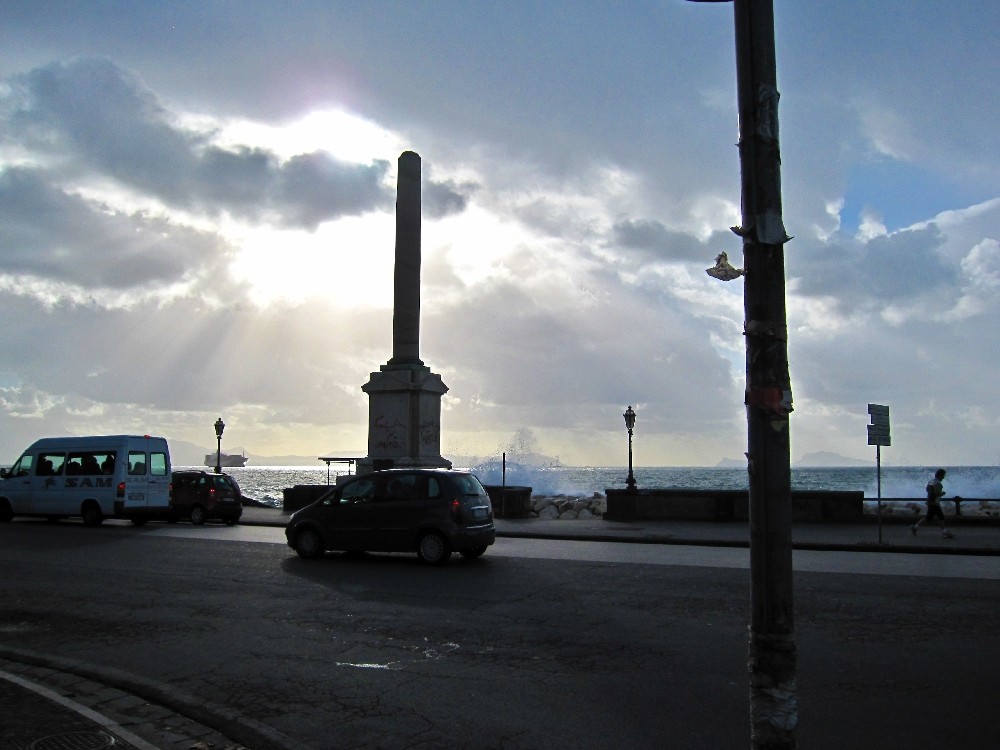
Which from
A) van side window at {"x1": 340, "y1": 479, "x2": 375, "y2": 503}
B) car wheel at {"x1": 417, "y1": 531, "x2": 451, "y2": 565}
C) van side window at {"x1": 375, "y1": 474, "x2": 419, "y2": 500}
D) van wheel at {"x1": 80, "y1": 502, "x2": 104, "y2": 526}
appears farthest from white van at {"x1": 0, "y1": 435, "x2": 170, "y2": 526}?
→ car wheel at {"x1": 417, "y1": 531, "x2": 451, "y2": 565}

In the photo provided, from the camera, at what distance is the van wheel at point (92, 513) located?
26.7 meters

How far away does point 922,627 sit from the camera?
32.9 feet

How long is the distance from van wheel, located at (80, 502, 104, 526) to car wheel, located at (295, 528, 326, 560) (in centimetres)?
1227

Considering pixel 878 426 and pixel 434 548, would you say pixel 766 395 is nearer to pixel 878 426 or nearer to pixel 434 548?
pixel 434 548

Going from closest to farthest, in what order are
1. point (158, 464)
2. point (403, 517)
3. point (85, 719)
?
1. point (85, 719)
2. point (403, 517)
3. point (158, 464)

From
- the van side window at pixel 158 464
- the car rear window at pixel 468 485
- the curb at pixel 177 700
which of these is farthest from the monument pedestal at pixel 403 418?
the curb at pixel 177 700

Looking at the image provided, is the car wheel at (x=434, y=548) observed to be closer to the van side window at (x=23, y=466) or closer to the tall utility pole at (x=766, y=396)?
the tall utility pole at (x=766, y=396)

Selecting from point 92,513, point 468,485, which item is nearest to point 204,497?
point 92,513

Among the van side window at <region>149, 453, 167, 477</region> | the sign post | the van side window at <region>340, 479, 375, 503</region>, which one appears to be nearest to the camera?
the van side window at <region>340, 479, 375, 503</region>

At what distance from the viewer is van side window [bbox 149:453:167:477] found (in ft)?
89.9

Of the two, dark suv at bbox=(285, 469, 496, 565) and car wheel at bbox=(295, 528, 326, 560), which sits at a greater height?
dark suv at bbox=(285, 469, 496, 565)

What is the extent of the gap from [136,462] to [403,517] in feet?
46.3

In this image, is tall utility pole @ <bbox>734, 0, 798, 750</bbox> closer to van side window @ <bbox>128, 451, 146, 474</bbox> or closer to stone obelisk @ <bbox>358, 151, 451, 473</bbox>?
stone obelisk @ <bbox>358, 151, 451, 473</bbox>

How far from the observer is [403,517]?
16297 mm
